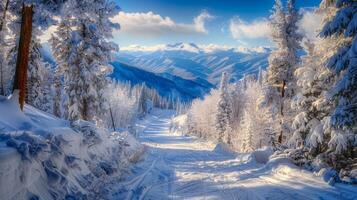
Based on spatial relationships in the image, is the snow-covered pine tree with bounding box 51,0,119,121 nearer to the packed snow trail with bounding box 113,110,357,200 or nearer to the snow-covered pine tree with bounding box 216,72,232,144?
the packed snow trail with bounding box 113,110,357,200

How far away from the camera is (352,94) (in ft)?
36.7

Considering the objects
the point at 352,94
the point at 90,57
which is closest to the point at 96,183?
the point at 352,94

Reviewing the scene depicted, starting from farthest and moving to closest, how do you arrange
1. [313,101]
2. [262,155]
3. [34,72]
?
[34,72] < [262,155] < [313,101]

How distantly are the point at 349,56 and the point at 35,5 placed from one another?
1199cm

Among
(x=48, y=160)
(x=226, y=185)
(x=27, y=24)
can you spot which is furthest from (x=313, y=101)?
(x=27, y=24)

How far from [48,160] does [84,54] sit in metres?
14.9

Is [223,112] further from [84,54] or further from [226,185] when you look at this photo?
[226,185]

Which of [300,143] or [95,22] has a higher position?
[95,22]

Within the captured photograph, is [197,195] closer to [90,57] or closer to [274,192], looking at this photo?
[274,192]

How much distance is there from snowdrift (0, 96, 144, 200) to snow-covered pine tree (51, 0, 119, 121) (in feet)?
29.8

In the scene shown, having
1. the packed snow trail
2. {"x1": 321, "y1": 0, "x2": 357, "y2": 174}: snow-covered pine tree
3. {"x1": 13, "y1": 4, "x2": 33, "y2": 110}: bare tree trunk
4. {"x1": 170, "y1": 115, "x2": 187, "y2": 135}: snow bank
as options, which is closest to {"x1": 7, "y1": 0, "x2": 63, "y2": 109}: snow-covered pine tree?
{"x1": 13, "y1": 4, "x2": 33, "y2": 110}: bare tree trunk

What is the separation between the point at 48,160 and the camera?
9.66 metres

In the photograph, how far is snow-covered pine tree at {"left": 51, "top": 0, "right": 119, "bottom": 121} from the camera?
2284 centimetres

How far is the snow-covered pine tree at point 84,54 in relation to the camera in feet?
74.9
